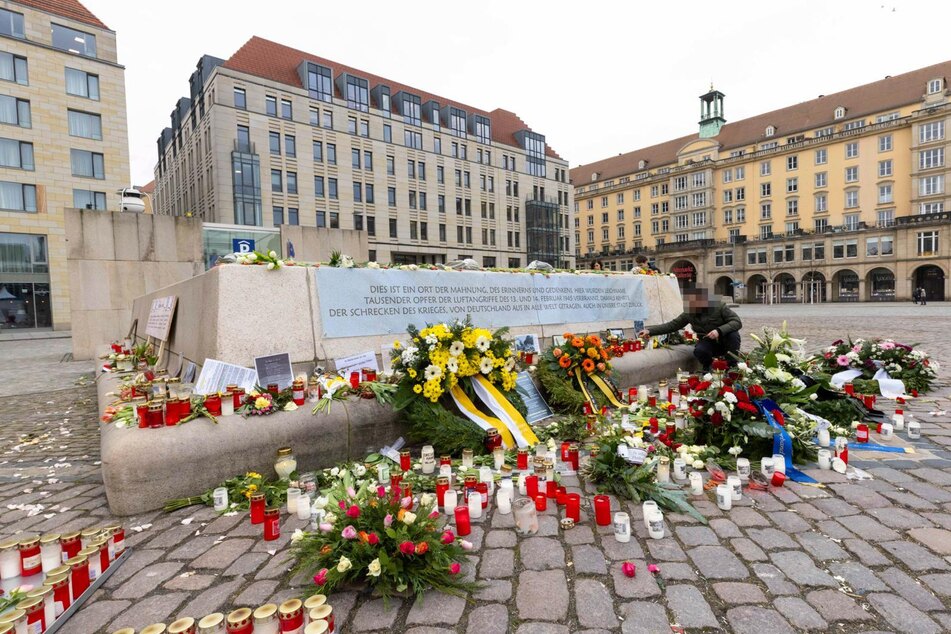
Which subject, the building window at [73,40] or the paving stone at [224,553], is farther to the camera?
the building window at [73,40]

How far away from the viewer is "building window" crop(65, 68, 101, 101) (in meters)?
31.5

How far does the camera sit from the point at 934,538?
2703 mm

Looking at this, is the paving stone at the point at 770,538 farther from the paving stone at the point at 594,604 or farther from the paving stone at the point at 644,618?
the paving stone at the point at 594,604

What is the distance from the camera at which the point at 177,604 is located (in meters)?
2.31

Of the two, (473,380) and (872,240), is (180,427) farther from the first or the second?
(872,240)

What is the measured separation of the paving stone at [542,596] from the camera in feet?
7.10

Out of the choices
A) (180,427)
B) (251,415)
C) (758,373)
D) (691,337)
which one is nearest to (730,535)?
(758,373)

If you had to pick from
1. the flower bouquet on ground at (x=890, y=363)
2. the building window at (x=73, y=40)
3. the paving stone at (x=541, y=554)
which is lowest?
A: the paving stone at (x=541, y=554)

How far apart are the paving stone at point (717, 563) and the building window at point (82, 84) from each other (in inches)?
1671

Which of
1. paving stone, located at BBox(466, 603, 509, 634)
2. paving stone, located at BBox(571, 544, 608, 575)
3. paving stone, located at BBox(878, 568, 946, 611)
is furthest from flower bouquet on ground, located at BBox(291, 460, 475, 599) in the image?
paving stone, located at BBox(878, 568, 946, 611)

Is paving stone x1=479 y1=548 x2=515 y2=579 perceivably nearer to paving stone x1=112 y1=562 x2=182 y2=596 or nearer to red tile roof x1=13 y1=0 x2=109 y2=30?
paving stone x1=112 y1=562 x2=182 y2=596

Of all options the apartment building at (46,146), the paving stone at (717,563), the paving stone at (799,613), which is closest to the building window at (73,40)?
the apartment building at (46,146)

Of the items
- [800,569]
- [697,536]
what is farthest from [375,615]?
[800,569]

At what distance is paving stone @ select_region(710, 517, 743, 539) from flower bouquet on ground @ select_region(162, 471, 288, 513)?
2.80m
